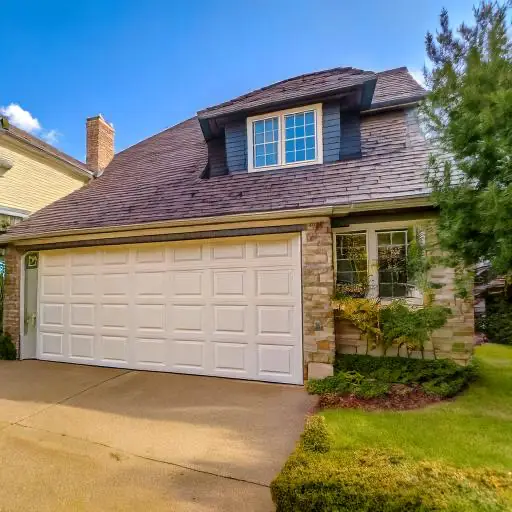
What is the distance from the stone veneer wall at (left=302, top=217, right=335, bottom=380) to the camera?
5.70m

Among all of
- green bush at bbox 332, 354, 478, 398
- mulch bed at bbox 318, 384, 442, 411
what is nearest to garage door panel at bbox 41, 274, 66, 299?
green bush at bbox 332, 354, 478, 398

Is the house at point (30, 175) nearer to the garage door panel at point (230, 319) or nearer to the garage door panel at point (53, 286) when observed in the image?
the garage door panel at point (53, 286)

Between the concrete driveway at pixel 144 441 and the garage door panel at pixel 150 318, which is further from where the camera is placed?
the garage door panel at pixel 150 318

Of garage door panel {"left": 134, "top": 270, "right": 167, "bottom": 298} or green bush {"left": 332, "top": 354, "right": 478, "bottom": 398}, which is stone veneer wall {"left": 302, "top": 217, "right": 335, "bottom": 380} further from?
garage door panel {"left": 134, "top": 270, "right": 167, "bottom": 298}

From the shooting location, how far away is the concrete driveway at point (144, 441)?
2891mm

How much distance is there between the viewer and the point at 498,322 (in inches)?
370

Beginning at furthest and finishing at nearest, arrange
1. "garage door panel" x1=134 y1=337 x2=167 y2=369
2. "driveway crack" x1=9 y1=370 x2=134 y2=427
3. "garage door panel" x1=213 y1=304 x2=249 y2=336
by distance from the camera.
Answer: "garage door panel" x1=134 y1=337 x2=167 y2=369 < "garage door panel" x1=213 y1=304 x2=249 y2=336 < "driveway crack" x1=9 y1=370 x2=134 y2=427

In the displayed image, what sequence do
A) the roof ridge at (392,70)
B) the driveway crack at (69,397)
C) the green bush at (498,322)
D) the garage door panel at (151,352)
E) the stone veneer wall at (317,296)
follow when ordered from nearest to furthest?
the driveway crack at (69,397) < the stone veneer wall at (317,296) < the garage door panel at (151,352) < the green bush at (498,322) < the roof ridge at (392,70)

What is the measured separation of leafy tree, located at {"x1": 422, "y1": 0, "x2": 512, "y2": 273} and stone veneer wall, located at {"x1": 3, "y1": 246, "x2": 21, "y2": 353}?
349 inches

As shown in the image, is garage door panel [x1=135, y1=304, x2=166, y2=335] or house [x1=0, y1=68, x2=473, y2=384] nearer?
house [x1=0, y1=68, x2=473, y2=384]

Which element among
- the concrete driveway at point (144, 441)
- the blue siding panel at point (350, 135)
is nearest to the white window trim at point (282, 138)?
the blue siding panel at point (350, 135)

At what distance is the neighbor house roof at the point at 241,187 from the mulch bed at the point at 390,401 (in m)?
3.05

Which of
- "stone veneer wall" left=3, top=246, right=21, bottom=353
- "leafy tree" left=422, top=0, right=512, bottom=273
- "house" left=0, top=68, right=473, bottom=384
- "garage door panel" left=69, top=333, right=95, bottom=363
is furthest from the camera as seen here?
"stone veneer wall" left=3, top=246, right=21, bottom=353

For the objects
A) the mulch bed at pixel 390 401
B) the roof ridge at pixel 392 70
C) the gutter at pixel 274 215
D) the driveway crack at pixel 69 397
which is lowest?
the driveway crack at pixel 69 397
